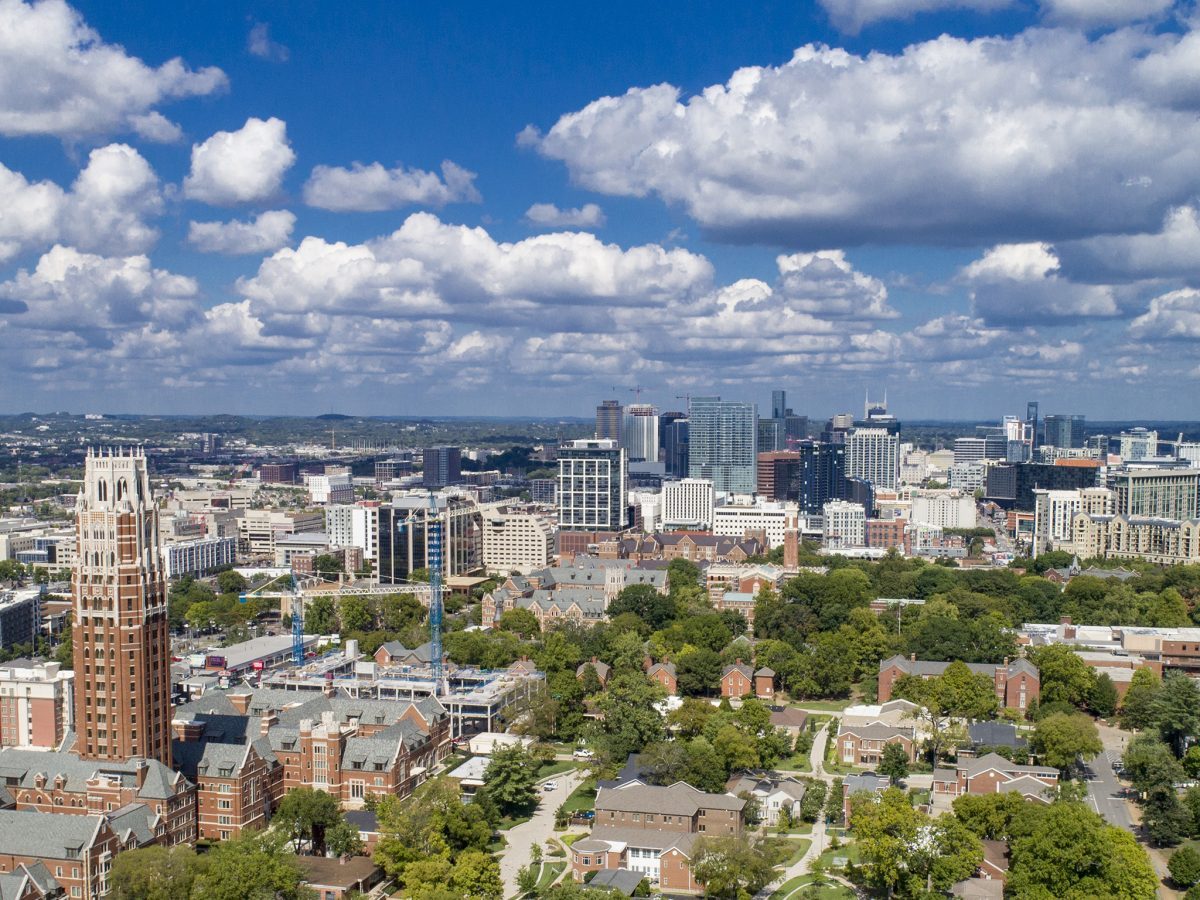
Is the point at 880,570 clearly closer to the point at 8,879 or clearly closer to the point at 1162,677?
the point at 1162,677

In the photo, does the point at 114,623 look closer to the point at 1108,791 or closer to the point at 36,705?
the point at 36,705

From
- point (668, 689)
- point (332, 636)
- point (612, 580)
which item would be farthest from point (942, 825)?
point (612, 580)

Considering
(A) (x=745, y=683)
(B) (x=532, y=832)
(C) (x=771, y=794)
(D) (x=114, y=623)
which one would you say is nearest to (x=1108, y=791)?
(C) (x=771, y=794)

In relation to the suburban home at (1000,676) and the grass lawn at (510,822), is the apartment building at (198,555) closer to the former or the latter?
the suburban home at (1000,676)

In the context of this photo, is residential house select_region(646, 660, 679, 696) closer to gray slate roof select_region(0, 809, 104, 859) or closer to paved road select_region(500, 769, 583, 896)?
paved road select_region(500, 769, 583, 896)

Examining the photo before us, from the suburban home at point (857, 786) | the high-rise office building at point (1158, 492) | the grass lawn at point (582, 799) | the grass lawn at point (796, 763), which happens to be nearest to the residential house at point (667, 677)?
the grass lawn at point (796, 763)

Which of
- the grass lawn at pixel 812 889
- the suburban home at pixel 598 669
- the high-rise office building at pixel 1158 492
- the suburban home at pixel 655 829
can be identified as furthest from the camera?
the high-rise office building at pixel 1158 492
